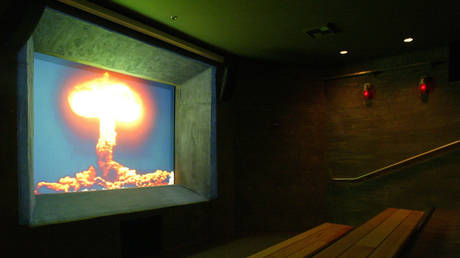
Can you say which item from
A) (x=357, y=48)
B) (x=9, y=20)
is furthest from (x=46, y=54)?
(x=357, y=48)

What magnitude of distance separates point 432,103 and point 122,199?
5132 mm

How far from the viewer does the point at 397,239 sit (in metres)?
2.18

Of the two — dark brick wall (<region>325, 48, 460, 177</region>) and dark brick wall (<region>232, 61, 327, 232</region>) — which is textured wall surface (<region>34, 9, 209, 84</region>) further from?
dark brick wall (<region>325, 48, 460, 177</region>)

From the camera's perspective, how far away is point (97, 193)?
14.1 feet

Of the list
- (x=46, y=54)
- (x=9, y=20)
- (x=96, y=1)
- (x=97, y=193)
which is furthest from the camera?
(x=97, y=193)

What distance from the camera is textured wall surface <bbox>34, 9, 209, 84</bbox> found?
11.4ft

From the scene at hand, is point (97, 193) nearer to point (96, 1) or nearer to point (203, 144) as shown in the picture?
point (203, 144)

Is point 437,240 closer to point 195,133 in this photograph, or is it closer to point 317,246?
point 317,246

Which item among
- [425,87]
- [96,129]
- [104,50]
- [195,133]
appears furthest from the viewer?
[195,133]

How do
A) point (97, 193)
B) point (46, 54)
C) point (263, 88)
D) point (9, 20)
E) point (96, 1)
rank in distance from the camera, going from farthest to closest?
point (263, 88)
point (97, 193)
point (46, 54)
point (96, 1)
point (9, 20)

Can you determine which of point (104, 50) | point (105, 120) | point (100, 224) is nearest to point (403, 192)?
point (100, 224)

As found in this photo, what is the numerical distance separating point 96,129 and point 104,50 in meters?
1.21

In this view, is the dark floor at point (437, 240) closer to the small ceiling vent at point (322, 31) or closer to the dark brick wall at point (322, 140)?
the dark brick wall at point (322, 140)

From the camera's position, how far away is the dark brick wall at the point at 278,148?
5.57 metres
